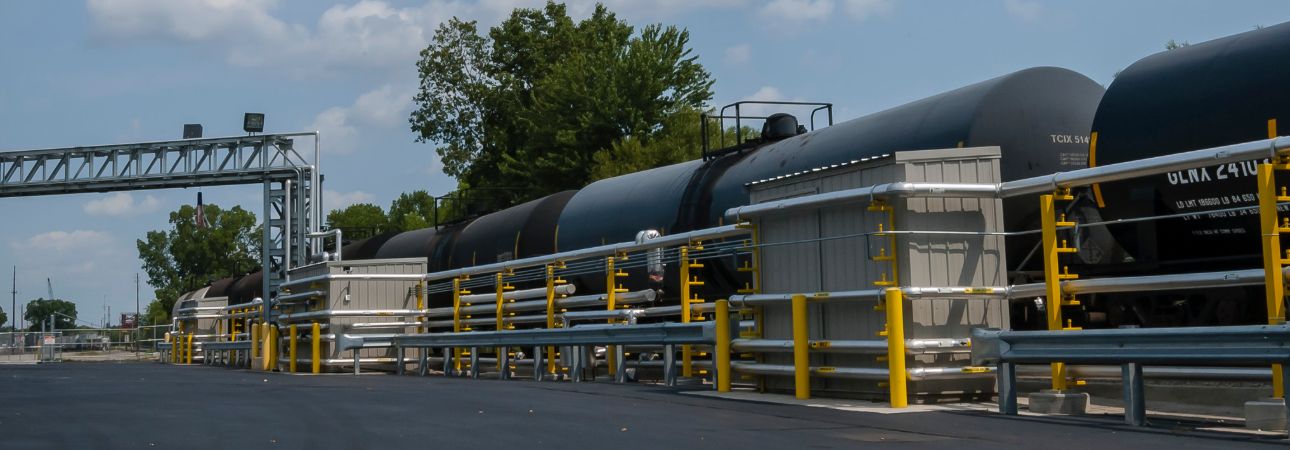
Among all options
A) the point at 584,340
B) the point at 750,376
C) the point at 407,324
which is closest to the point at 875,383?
the point at 750,376

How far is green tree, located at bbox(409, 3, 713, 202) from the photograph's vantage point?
1964 inches

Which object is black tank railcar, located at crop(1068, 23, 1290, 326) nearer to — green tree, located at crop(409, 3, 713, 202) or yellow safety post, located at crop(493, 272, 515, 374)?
yellow safety post, located at crop(493, 272, 515, 374)

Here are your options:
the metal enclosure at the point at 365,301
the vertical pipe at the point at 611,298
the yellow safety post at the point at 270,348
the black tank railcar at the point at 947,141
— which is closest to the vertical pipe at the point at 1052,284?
the black tank railcar at the point at 947,141

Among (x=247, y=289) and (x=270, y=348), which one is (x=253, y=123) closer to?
(x=247, y=289)

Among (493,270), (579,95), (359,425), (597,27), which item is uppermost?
(597,27)

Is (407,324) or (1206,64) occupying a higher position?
(1206,64)

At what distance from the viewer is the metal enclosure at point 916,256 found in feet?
33.9

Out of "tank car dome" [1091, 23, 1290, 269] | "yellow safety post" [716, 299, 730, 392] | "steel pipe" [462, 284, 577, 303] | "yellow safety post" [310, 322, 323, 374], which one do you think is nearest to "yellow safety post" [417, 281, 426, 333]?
"steel pipe" [462, 284, 577, 303]

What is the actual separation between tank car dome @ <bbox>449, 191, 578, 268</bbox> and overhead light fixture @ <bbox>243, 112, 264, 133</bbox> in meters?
18.2

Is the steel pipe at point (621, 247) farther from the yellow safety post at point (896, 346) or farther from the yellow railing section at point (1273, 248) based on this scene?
the yellow railing section at point (1273, 248)

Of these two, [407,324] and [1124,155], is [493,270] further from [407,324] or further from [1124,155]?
[1124,155]

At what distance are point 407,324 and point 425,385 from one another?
23.0 ft

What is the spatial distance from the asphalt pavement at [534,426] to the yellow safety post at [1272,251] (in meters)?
0.83

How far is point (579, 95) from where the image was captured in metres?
50.2
